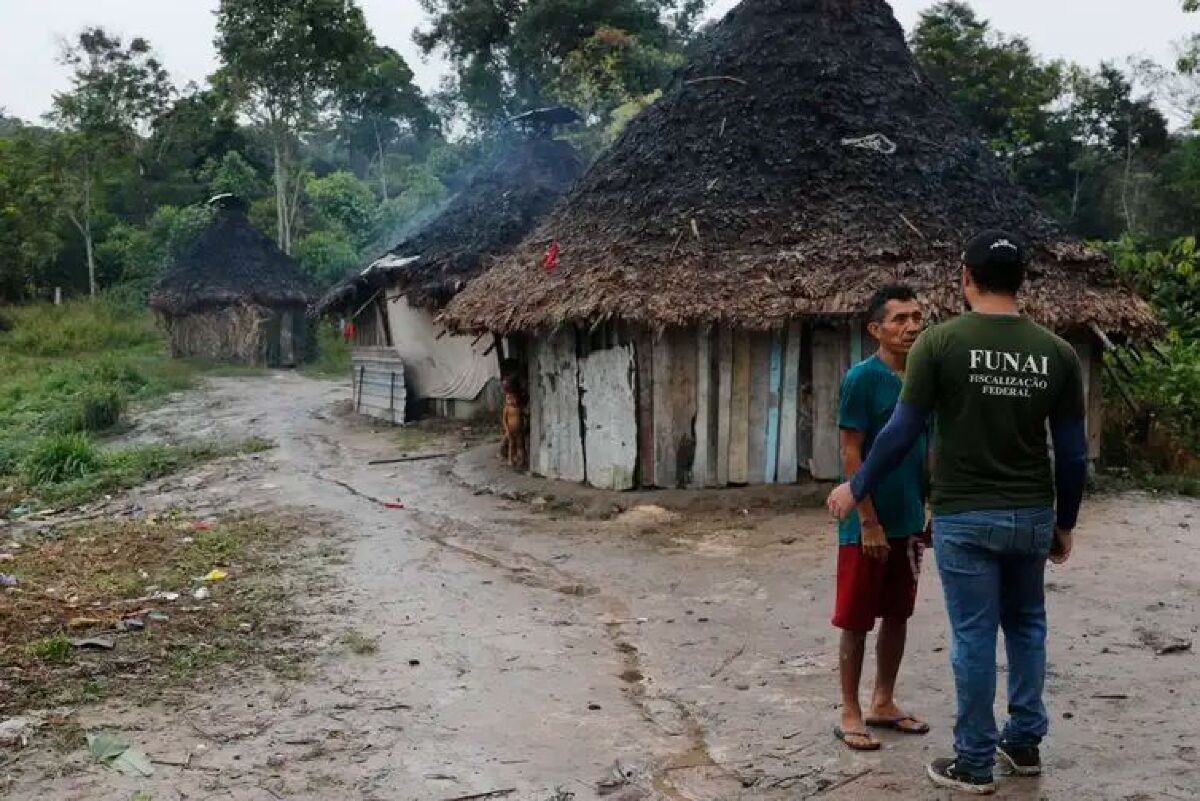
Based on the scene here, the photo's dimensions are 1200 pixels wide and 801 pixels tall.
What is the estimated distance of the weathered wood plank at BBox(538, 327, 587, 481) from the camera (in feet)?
33.4

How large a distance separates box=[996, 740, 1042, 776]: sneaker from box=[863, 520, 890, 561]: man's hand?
0.74 m

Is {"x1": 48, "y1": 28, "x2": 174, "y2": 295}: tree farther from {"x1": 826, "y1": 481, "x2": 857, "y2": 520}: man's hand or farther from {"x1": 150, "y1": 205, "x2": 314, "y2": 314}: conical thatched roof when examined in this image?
{"x1": 826, "y1": 481, "x2": 857, "y2": 520}: man's hand

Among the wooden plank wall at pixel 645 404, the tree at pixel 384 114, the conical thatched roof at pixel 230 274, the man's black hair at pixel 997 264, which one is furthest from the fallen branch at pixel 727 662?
the tree at pixel 384 114

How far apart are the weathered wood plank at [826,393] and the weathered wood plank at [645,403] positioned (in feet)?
4.67

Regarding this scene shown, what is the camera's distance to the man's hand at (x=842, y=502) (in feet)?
11.5

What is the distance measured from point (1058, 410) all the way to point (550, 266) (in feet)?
24.3

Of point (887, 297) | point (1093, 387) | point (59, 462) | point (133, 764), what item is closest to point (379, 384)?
point (59, 462)

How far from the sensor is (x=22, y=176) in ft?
101

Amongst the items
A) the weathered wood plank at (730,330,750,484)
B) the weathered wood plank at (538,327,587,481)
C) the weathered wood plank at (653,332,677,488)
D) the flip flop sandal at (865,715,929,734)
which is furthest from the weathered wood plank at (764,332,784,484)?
the flip flop sandal at (865,715,929,734)

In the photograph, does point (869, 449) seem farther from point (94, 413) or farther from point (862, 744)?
point (94, 413)

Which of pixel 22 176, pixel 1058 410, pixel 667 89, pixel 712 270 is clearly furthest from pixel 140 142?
pixel 1058 410

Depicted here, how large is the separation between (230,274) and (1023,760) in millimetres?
25376

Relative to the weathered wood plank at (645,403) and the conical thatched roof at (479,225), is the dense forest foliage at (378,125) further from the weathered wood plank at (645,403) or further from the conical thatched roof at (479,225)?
the weathered wood plank at (645,403)

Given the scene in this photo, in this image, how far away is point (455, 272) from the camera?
51.6 ft
